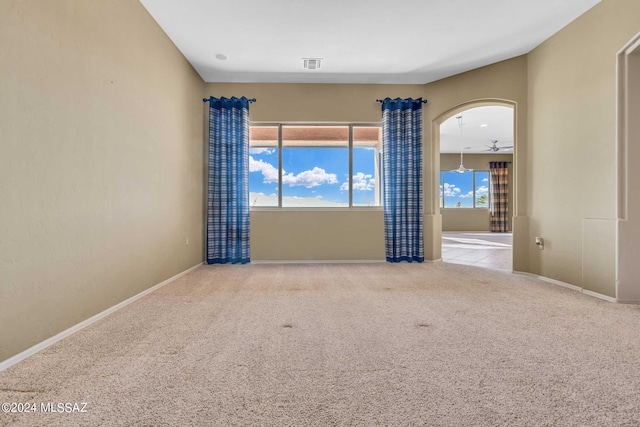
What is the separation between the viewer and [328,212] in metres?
4.66

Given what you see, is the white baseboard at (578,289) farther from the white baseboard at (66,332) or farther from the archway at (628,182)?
the white baseboard at (66,332)

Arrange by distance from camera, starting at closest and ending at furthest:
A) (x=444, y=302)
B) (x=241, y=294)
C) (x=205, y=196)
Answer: (x=444, y=302), (x=241, y=294), (x=205, y=196)

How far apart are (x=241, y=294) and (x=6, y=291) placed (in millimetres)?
1642

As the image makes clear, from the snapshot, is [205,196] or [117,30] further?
[205,196]

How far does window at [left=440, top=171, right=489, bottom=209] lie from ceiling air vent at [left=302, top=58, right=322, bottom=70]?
8.09 metres

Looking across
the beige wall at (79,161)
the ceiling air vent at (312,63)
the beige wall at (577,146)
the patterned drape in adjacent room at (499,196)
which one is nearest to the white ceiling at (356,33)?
the ceiling air vent at (312,63)

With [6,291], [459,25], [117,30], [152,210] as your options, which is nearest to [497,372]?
[6,291]

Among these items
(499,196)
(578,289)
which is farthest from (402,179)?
(499,196)

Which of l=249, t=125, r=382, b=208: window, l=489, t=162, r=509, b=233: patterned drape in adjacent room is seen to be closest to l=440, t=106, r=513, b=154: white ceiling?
Result: l=489, t=162, r=509, b=233: patterned drape in adjacent room

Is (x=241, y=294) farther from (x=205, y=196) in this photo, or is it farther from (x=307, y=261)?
(x=205, y=196)

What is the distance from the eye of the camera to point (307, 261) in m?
4.62

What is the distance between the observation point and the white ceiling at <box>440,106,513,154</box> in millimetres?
6266

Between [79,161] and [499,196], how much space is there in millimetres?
11684

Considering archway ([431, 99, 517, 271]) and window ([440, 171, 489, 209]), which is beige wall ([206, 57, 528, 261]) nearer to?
archway ([431, 99, 517, 271])
